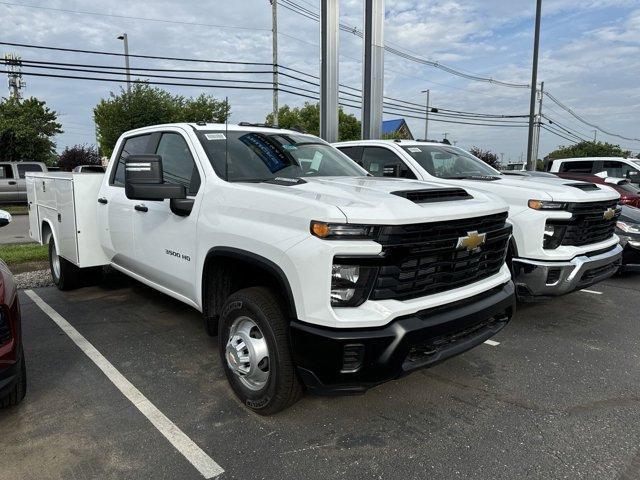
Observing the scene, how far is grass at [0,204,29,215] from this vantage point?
18625 millimetres

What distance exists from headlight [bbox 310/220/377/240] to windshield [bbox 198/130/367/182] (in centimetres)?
121

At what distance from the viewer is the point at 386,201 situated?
288 cm

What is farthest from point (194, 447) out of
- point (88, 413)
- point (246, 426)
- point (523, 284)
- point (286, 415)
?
point (523, 284)

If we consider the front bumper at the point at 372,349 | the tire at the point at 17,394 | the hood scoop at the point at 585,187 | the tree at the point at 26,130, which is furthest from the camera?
the tree at the point at 26,130

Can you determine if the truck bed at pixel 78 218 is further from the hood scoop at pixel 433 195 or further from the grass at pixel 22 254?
the hood scoop at pixel 433 195

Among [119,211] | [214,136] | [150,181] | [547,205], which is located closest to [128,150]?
[119,211]

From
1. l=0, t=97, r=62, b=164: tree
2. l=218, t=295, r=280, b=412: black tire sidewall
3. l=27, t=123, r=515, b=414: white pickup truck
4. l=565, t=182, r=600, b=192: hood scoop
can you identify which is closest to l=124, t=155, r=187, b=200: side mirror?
l=27, t=123, r=515, b=414: white pickup truck

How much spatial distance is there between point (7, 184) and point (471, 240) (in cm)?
2050

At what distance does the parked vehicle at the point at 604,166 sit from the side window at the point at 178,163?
12.4 metres

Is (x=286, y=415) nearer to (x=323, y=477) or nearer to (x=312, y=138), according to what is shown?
(x=323, y=477)

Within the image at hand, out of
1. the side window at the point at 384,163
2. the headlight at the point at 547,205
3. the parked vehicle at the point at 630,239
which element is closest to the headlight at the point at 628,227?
the parked vehicle at the point at 630,239

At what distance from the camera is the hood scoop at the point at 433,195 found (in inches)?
121

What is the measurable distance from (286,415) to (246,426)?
0.28 metres

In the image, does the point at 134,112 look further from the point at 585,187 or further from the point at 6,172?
the point at 585,187
